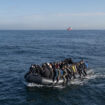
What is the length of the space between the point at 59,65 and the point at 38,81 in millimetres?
4602

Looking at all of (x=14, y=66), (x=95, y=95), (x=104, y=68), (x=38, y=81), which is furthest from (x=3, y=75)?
(x=104, y=68)

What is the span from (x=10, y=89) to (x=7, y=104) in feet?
11.3

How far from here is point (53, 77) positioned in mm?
20625

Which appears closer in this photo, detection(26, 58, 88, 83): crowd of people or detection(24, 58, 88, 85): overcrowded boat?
detection(24, 58, 88, 85): overcrowded boat

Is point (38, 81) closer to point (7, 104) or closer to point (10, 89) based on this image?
point (10, 89)

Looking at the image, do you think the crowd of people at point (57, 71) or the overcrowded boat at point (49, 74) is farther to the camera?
the crowd of people at point (57, 71)

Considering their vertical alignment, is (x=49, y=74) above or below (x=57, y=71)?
below

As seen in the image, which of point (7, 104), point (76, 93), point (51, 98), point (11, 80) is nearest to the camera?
point (7, 104)

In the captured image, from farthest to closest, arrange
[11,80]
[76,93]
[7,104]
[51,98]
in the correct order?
[11,80] < [76,93] < [51,98] < [7,104]

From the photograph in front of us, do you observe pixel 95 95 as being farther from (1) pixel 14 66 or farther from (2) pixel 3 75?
(1) pixel 14 66

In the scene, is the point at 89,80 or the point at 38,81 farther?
the point at 89,80

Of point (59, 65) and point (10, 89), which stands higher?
point (59, 65)

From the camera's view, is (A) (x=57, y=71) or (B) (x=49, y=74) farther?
(A) (x=57, y=71)

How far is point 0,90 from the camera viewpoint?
768 inches
